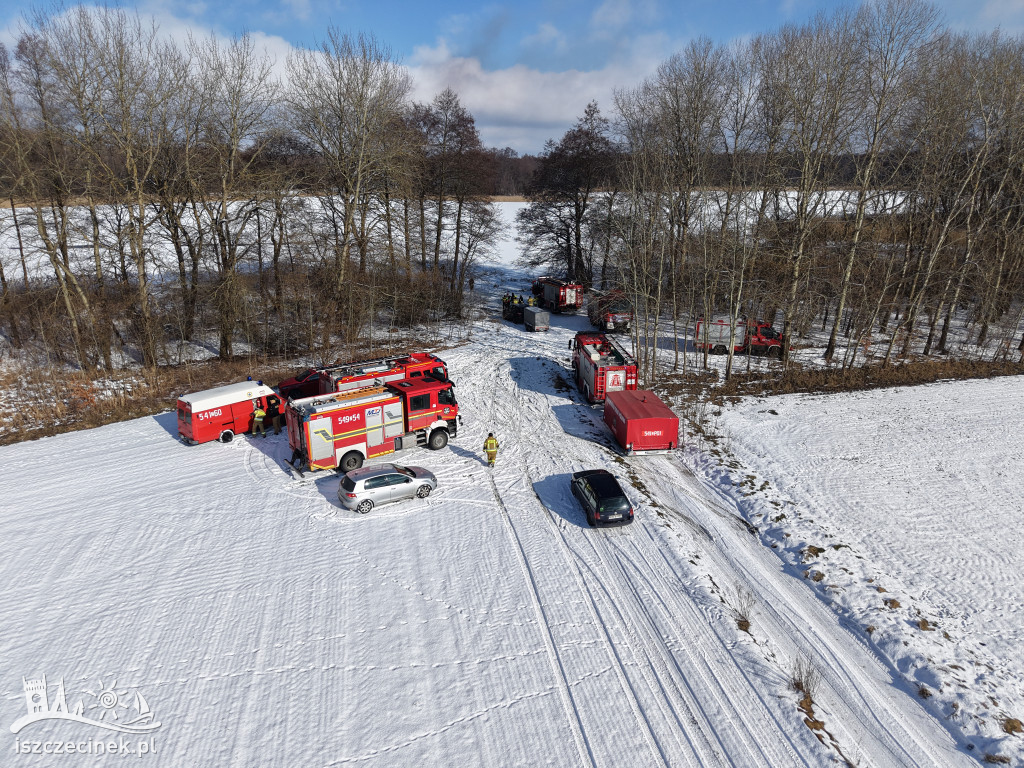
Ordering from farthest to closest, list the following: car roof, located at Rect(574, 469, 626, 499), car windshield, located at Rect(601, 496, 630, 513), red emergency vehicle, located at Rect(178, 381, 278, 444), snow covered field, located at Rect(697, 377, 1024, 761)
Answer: red emergency vehicle, located at Rect(178, 381, 278, 444) < car roof, located at Rect(574, 469, 626, 499) < car windshield, located at Rect(601, 496, 630, 513) < snow covered field, located at Rect(697, 377, 1024, 761)

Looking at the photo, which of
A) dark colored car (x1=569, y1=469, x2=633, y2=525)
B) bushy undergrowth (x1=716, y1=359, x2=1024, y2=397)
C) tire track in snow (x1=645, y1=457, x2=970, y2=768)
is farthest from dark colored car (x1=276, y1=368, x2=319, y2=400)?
bushy undergrowth (x1=716, y1=359, x2=1024, y2=397)

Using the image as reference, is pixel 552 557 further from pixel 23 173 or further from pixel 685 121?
pixel 23 173

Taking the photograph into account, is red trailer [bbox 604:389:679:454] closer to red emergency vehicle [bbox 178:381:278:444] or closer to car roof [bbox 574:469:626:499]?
car roof [bbox 574:469:626:499]

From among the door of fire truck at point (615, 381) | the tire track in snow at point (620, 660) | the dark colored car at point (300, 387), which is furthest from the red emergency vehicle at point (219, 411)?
the door of fire truck at point (615, 381)

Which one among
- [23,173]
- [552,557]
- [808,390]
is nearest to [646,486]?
[552,557]

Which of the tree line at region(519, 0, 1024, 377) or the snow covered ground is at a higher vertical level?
the tree line at region(519, 0, 1024, 377)

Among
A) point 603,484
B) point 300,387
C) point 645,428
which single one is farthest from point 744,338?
point 300,387
